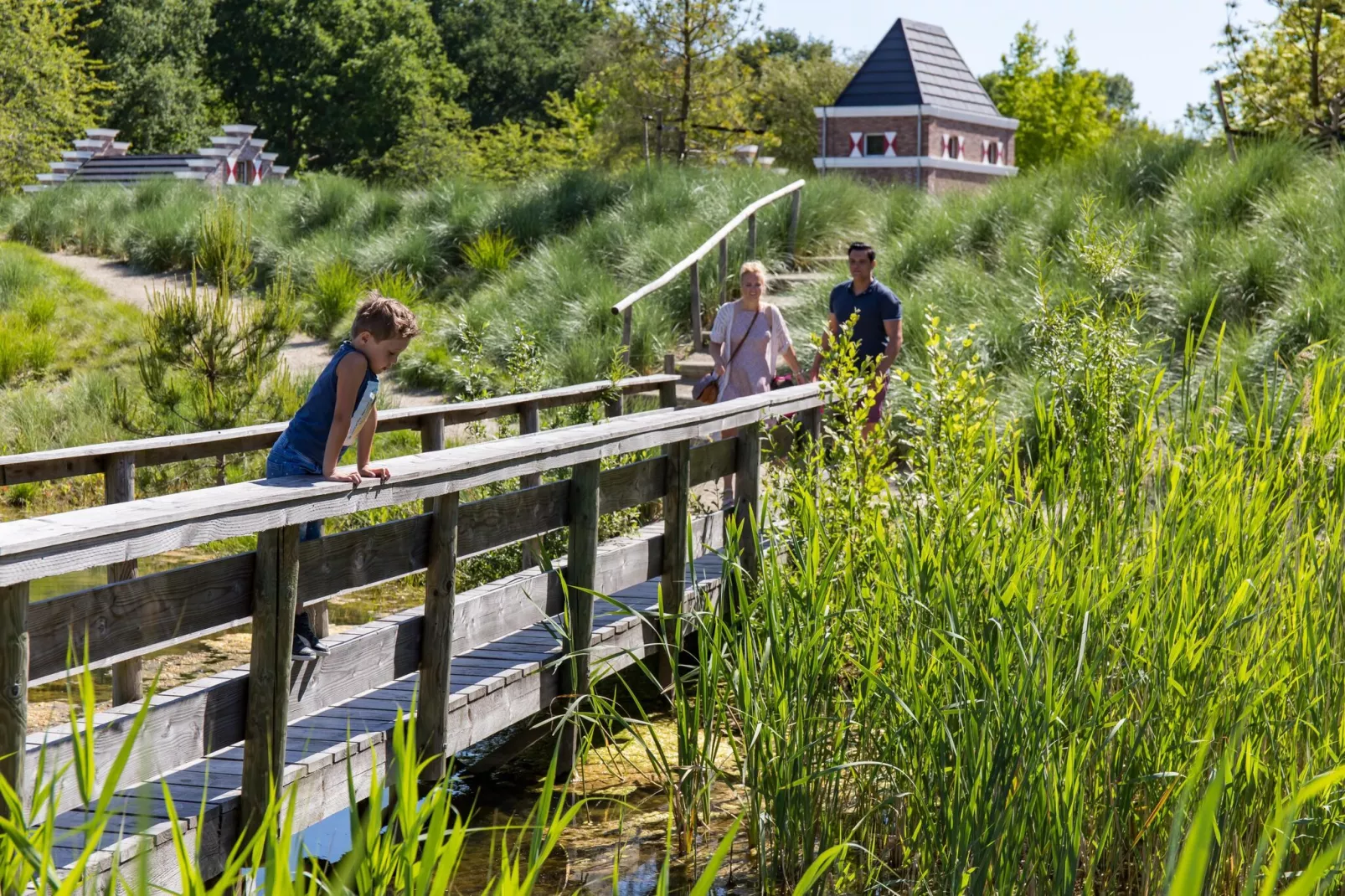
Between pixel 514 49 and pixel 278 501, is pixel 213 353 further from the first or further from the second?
pixel 514 49

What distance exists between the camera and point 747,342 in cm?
825

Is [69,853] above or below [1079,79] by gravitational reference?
below

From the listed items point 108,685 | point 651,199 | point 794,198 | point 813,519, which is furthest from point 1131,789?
point 651,199

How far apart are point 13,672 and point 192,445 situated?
2.79 meters

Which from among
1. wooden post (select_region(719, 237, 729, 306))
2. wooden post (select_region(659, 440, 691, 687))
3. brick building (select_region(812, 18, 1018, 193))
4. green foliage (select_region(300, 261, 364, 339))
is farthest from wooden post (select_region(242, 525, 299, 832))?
brick building (select_region(812, 18, 1018, 193))

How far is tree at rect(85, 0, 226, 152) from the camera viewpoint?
148ft

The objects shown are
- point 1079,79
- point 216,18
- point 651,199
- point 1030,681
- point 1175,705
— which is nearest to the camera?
point 1030,681

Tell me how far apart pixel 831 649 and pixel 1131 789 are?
3.15ft

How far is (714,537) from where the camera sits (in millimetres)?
6750

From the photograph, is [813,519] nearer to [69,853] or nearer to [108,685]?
[69,853]

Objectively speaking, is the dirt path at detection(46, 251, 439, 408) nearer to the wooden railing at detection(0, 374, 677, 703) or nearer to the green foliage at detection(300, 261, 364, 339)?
the green foliage at detection(300, 261, 364, 339)

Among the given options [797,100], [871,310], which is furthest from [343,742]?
[797,100]

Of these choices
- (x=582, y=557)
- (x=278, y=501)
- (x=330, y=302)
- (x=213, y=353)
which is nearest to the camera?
(x=278, y=501)

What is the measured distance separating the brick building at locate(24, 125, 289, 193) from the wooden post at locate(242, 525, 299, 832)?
22531 millimetres
